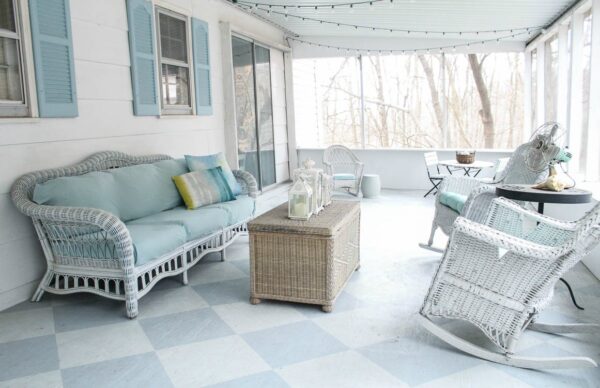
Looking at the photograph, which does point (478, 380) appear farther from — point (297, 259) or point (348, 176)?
point (348, 176)

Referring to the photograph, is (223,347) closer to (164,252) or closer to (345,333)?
(345,333)

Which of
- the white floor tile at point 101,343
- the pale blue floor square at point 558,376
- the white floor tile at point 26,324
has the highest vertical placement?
the white floor tile at point 26,324

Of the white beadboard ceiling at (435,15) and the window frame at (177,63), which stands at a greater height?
the white beadboard ceiling at (435,15)

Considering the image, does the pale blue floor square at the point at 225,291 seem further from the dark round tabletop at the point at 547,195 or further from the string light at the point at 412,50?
the string light at the point at 412,50

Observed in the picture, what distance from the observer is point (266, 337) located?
2.69 meters

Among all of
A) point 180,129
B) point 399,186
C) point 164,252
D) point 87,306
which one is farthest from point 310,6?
point 87,306

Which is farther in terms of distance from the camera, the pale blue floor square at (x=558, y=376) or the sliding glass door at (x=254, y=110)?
the sliding glass door at (x=254, y=110)

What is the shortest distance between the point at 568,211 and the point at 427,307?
8.04 ft

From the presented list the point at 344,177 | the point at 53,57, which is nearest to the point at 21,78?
the point at 53,57

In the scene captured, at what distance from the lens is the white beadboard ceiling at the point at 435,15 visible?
5.32 metres

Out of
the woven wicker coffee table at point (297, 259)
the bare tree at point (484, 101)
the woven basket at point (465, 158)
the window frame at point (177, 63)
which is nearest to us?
the woven wicker coffee table at point (297, 259)

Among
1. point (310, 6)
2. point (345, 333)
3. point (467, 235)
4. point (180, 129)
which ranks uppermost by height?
point (310, 6)

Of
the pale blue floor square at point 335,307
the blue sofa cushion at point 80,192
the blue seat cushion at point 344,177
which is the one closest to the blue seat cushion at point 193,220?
the blue sofa cushion at point 80,192

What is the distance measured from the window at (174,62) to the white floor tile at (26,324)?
2.33m
